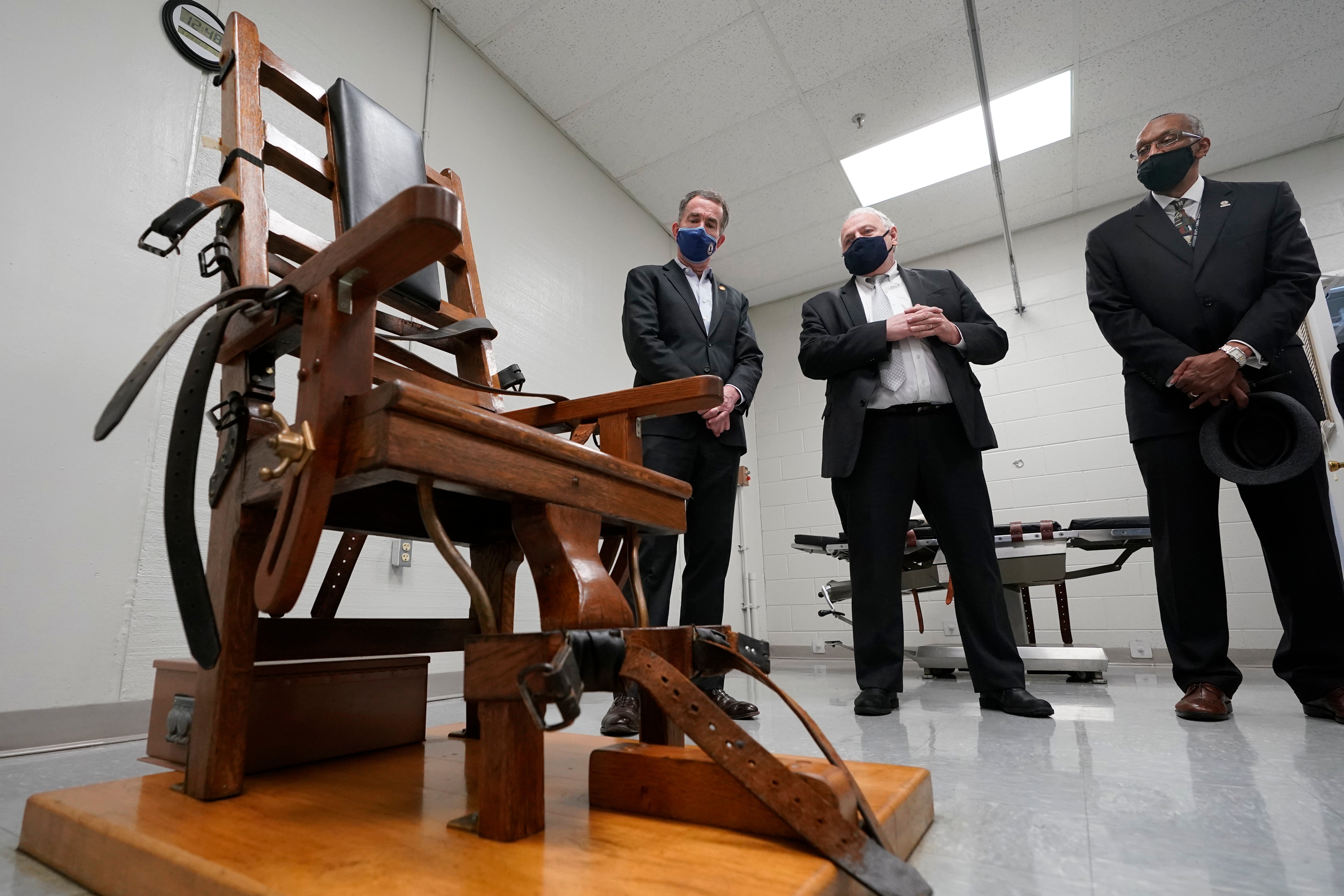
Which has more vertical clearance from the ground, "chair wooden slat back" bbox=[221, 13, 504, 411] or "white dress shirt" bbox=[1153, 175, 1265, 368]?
"white dress shirt" bbox=[1153, 175, 1265, 368]

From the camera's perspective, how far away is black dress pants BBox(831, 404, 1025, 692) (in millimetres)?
1796

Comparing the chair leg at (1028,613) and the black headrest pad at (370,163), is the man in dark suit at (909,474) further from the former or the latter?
the chair leg at (1028,613)

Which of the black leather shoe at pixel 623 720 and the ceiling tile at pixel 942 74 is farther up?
the ceiling tile at pixel 942 74

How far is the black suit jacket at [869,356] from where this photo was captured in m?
1.92

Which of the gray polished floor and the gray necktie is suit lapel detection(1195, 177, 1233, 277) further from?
the gray polished floor

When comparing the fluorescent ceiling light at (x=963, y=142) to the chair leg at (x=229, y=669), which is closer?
the chair leg at (x=229, y=669)

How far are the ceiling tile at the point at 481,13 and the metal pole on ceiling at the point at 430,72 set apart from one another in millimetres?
32

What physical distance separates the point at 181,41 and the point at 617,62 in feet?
6.39

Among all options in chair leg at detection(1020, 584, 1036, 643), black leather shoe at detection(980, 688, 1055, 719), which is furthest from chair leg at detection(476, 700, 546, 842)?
chair leg at detection(1020, 584, 1036, 643)

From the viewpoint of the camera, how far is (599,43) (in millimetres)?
3215

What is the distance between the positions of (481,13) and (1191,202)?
2851mm

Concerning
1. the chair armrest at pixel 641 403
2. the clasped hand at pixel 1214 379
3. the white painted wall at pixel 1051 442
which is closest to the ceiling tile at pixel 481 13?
the chair armrest at pixel 641 403

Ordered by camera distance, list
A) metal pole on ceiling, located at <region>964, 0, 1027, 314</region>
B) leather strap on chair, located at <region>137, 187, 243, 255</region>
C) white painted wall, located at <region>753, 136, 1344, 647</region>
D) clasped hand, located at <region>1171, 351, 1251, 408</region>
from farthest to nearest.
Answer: white painted wall, located at <region>753, 136, 1344, 647</region>, metal pole on ceiling, located at <region>964, 0, 1027, 314</region>, clasped hand, located at <region>1171, 351, 1251, 408</region>, leather strap on chair, located at <region>137, 187, 243, 255</region>

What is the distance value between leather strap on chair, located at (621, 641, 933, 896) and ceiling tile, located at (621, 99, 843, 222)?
3.65 m
